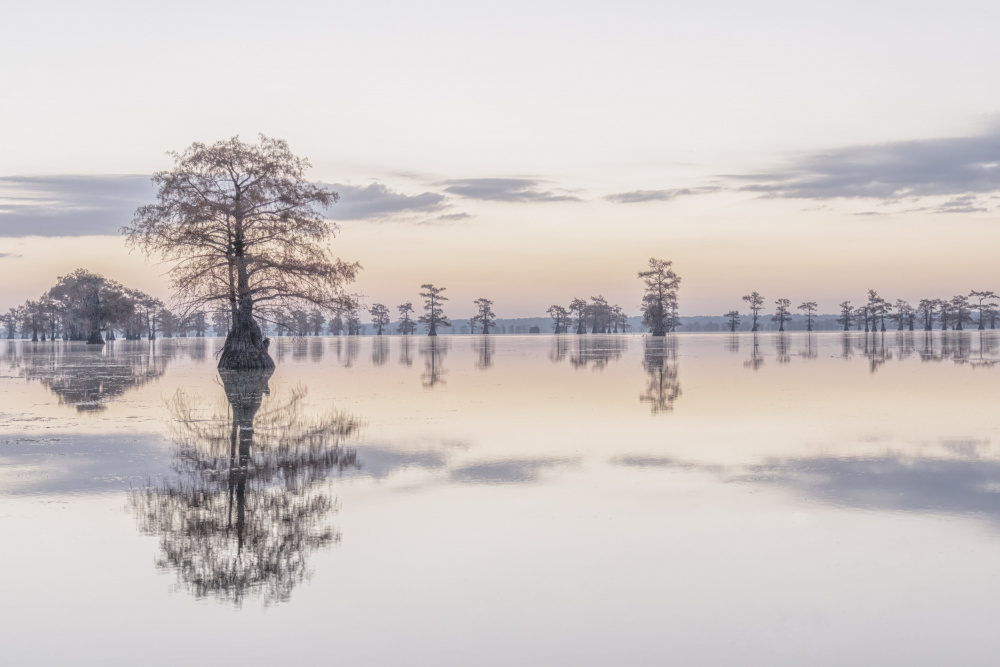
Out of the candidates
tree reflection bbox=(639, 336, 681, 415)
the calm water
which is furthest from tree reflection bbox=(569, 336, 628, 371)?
the calm water

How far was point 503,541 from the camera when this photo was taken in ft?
24.6

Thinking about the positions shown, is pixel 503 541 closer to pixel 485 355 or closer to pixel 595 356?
pixel 595 356

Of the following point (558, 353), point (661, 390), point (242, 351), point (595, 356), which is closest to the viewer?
point (661, 390)

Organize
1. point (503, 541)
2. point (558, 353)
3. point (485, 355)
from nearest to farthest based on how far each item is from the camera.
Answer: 1. point (503, 541)
2. point (485, 355)
3. point (558, 353)

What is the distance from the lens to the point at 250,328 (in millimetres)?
34844

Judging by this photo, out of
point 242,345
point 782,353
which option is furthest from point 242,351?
point 782,353

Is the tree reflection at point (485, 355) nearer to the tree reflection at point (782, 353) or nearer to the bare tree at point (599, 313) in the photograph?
the tree reflection at point (782, 353)

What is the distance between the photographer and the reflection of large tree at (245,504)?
6699mm

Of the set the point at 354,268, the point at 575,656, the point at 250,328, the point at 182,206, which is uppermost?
the point at 182,206

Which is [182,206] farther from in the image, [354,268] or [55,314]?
[55,314]

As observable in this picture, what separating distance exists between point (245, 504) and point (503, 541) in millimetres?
3177

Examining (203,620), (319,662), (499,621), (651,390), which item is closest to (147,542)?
(203,620)

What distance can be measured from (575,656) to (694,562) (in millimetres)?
2105

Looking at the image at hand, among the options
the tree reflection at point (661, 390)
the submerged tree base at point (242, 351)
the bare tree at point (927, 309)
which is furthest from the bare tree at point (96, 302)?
the bare tree at point (927, 309)
